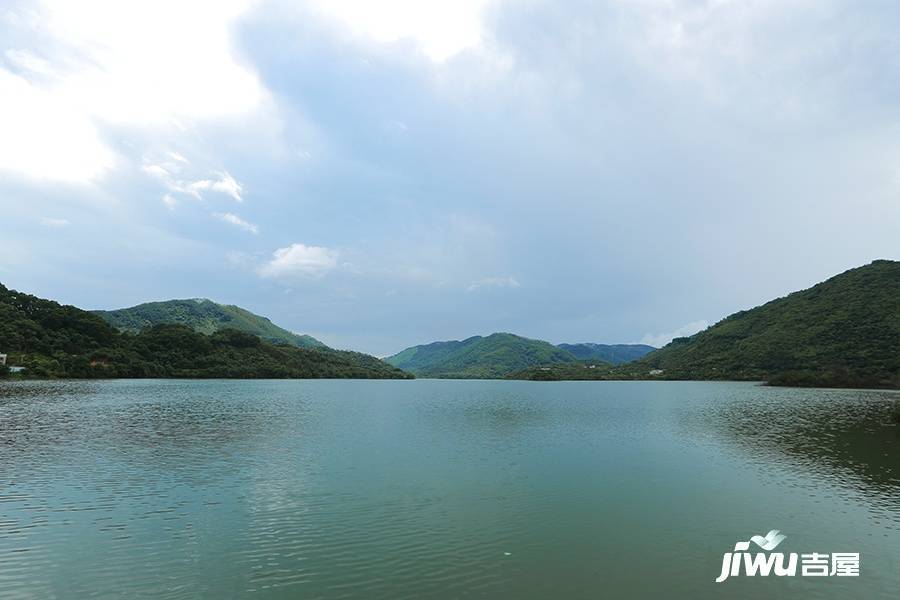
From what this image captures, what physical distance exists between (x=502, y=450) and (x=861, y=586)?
3287 centimetres

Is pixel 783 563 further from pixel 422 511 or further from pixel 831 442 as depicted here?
pixel 831 442

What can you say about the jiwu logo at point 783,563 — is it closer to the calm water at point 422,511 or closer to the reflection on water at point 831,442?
the calm water at point 422,511

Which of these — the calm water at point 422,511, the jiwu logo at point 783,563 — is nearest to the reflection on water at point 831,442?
the calm water at point 422,511

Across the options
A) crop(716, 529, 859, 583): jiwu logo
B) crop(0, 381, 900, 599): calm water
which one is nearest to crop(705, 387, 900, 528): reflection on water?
crop(0, 381, 900, 599): calm water

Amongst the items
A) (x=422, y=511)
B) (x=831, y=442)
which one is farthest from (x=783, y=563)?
(x=831, y=442)

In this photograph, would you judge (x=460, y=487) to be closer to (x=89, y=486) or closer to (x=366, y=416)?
(x=89, y=486)

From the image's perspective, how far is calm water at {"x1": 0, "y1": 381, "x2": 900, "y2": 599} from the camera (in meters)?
19.4

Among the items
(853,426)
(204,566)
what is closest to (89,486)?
(204,566)

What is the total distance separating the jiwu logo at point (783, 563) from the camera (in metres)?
20.9

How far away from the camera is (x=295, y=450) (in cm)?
4756

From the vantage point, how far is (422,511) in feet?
93.8

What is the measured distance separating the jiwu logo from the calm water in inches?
23.9

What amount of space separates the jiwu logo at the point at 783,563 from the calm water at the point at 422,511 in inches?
23.9

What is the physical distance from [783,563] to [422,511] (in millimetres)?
17728
